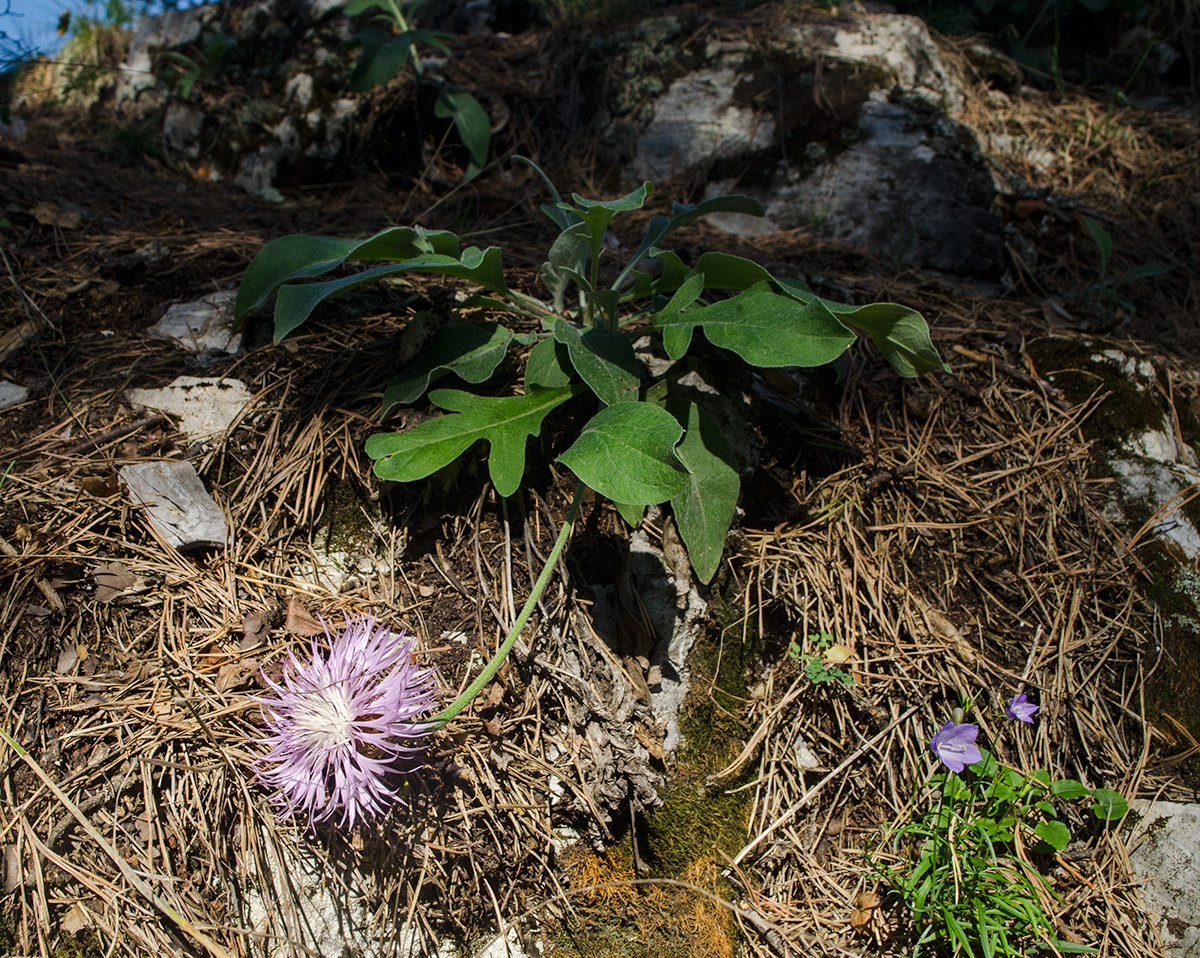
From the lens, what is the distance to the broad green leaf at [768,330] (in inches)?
54.7

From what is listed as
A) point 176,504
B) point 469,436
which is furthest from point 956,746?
point 176,504

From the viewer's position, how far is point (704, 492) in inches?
61.6


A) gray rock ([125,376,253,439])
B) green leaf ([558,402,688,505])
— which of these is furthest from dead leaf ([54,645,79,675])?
green leaf ([558,402,688,505])

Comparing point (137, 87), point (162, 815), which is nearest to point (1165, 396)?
point (162, 815)

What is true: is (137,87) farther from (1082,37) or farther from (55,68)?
(1082,37)

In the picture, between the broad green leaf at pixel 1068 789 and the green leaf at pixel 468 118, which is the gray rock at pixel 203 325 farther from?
the broad green leaf at pixel 1068 789

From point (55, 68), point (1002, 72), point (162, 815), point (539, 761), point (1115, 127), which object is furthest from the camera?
point (55, 68)

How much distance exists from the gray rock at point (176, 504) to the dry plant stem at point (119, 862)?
46cm

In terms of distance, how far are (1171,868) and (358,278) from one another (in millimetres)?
2178

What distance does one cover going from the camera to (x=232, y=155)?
3486 mm

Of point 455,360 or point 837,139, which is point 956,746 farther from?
point 837,139

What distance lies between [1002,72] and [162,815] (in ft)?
15.4

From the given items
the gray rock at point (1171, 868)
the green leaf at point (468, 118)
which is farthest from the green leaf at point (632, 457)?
the green leaf at point (468, 118)

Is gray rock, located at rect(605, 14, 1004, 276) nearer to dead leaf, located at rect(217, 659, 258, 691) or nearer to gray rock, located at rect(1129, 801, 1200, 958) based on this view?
gray rock, located at rect(1129, 801, 1200, 958)
